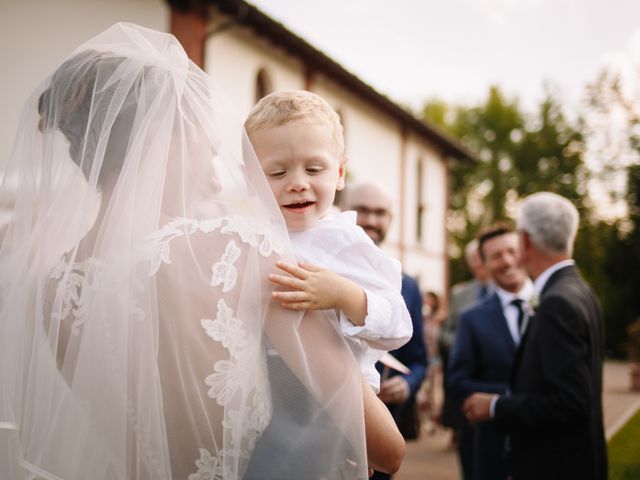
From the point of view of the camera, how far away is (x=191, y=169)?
1.84 metres

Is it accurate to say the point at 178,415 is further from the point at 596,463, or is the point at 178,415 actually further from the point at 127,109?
the point at 596,463

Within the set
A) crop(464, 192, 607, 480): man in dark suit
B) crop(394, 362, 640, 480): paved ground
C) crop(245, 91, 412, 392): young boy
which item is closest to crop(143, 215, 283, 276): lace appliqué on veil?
crop(245, 91, 412, 392): young boy

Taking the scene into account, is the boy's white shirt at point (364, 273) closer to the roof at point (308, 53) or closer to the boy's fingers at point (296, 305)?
the boy's fingers at point (296, 305)

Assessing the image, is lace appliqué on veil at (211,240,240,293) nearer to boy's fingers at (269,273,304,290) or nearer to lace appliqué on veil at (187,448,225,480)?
boy's fingers at (269,273,304,290)

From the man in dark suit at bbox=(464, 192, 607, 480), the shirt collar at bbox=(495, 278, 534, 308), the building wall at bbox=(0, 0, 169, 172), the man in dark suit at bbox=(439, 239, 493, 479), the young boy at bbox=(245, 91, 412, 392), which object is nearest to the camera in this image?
the young boy at bbox=(245, 91, 412, 392)

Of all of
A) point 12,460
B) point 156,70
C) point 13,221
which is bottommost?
point 12,460

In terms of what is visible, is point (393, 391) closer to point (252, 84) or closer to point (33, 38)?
point (33, 38)

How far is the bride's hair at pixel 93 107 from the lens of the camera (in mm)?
1875

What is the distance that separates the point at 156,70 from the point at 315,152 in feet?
1.74

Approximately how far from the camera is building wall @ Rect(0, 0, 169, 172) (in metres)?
9.06

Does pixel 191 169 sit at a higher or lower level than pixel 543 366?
higher

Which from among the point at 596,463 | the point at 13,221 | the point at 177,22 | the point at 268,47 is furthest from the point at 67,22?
the point at 596,463

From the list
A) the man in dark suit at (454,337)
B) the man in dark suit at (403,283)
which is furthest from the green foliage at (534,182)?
the man in dark suit at (403,283)

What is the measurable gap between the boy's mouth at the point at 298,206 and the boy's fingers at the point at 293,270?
29cm
